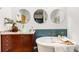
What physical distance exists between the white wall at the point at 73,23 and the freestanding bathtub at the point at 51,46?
0.09 metres

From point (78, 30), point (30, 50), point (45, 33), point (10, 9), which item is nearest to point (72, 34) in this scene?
point (78, 30)

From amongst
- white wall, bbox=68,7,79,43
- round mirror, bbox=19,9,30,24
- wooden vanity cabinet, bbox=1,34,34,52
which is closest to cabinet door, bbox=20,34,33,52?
wooden vanity cabinet, bbox=1,34,34,52

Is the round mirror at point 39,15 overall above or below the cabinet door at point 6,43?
above

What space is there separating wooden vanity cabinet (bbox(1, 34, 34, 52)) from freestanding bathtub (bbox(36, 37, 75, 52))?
65 millimetres

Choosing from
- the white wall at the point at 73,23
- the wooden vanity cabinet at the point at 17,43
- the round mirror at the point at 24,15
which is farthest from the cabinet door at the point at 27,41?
the white wall at the point at 73,23

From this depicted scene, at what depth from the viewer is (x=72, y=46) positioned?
3.10 ft

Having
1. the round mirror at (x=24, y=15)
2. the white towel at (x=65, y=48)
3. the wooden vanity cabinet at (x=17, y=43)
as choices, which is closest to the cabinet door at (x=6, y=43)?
the wooden vanity cabinet at (x=17, y=43)

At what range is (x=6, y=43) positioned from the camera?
0.96 metres

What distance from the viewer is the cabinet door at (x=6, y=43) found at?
0.95m

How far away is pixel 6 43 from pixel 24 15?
24 cm

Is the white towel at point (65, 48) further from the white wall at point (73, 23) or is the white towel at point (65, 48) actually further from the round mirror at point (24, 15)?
the round mirror at point (24, 15)
